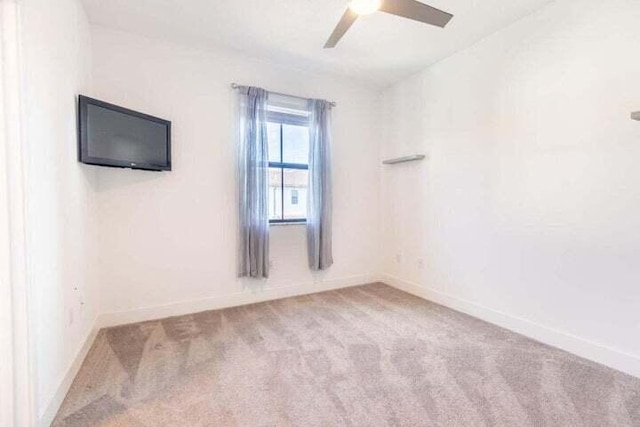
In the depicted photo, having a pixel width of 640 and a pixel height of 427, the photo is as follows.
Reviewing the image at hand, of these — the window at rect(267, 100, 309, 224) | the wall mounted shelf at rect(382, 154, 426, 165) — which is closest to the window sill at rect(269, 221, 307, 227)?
the window at rect(267, 100, 309, 224)

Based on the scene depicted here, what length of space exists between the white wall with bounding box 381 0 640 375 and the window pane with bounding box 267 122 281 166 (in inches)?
67.1

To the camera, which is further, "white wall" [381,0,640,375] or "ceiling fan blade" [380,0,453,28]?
"white wall" [381,0,640,375]

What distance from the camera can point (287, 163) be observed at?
3.69 metres

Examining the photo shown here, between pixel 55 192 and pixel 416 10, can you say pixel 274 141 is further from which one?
pixel 55 192

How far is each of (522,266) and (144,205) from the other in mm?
3446

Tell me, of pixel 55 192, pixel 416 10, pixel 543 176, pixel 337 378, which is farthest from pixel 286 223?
pixel 543 176

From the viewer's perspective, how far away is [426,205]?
3576 mm

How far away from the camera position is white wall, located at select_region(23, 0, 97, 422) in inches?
59.1

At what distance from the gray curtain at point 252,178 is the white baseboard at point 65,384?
138 cm

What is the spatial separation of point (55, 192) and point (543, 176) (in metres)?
3.42

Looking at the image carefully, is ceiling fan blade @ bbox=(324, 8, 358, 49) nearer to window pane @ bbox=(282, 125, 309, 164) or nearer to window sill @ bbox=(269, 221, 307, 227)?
window pane @ bbox=(282, 125, 309, 164)

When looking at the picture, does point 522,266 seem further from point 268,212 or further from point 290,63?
point 290,63

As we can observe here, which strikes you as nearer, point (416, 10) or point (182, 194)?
point (416, 10)

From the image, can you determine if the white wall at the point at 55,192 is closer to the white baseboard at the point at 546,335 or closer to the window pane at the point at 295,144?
the window pane at the point at 295,144
